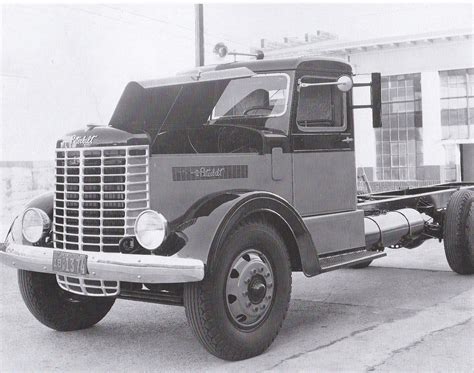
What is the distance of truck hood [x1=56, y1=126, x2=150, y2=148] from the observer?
464 centimetres

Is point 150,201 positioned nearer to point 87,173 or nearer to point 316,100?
point 87,173

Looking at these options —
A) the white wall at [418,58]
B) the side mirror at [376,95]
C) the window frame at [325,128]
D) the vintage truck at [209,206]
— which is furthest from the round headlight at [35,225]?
the white wall at [418,58]

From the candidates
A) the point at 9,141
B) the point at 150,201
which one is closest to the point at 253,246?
the point at 150,201

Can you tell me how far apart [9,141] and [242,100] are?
35.4 ft

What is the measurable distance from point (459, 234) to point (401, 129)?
2002cm

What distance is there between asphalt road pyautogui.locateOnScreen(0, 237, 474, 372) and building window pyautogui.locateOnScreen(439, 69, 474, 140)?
63.9 feet

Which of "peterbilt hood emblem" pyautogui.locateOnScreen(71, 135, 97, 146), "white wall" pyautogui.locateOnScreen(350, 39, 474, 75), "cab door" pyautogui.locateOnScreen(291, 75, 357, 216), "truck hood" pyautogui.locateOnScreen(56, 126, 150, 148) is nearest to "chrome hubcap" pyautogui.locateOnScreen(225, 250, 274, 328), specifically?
"cab door" pyautogui.locateOnScreen(291, 75, 357, 216)

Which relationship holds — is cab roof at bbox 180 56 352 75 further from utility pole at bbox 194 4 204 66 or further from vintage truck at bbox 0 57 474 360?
utility pole at bbox 194 4 204 66

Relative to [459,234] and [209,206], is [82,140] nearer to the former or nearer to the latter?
[209,206]

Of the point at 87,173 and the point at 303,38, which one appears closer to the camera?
the point at 87,173

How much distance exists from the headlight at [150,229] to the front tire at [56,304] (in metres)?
1.32

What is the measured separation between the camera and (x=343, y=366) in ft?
14.8

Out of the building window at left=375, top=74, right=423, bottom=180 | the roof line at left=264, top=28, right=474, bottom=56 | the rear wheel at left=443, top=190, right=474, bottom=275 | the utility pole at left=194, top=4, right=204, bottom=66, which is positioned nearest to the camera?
the rear wheel at left=443, top=190, right=474, bottom=275

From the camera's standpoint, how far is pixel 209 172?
4.98 metres
